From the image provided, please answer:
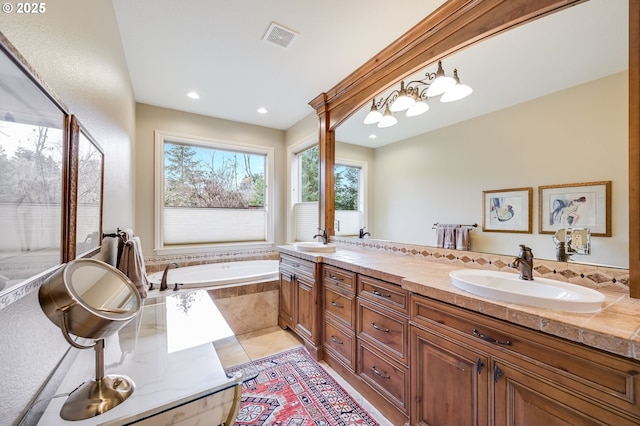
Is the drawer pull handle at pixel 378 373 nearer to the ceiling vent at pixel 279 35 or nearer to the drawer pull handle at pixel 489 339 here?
the drawer pull handle at pixel 489 339

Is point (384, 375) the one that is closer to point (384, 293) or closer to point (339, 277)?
point (384, 293)

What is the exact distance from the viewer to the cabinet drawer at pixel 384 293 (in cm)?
144

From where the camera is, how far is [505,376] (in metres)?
0.99

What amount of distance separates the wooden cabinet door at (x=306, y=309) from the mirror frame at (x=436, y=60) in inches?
29.5

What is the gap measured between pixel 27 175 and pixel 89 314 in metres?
0.38

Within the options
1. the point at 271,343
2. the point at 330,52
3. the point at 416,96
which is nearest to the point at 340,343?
the point at 271,343

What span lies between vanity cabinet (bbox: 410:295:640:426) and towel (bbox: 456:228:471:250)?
620 millimetres

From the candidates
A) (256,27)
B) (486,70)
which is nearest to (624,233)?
(486,70)

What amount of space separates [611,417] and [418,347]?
2.22ft

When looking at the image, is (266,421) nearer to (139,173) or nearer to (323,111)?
(323,111)

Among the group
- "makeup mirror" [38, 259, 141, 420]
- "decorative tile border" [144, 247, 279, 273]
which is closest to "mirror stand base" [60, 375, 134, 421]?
"makeup mirror" [38, 259, 141, 420]

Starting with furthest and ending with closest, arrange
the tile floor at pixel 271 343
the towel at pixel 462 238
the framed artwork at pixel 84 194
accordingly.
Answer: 1. the tile floor at pixel 271 343
2. the towel at pixel 462 238
3. the framed artwork at pixel 84 194

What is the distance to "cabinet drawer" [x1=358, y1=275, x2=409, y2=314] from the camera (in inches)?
56.8

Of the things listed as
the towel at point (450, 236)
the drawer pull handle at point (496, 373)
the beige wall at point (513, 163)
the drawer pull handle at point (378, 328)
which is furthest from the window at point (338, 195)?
the drawer pull handle at point (496, 373)
